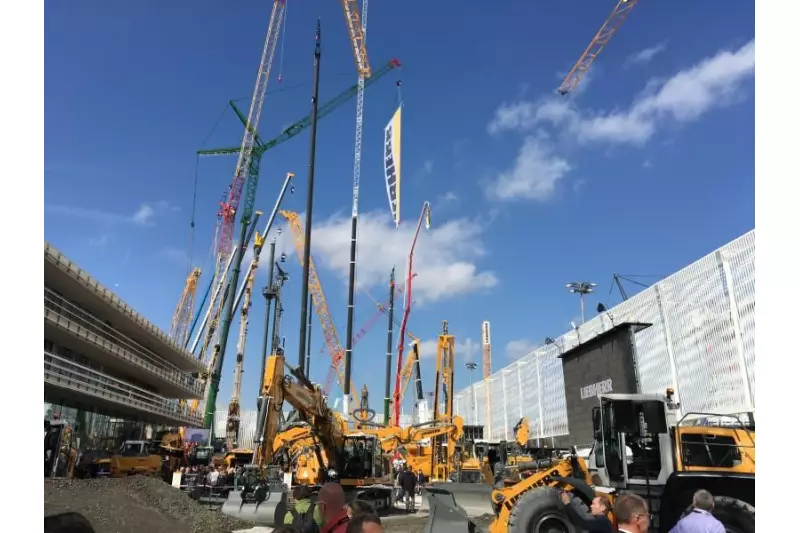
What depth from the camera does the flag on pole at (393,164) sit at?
135ft

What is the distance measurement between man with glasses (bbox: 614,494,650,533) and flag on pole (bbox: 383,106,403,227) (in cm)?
3739

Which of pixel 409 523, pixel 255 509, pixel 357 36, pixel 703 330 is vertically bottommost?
pixel 409 523

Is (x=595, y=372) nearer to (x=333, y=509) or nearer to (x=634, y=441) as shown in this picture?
(x=634, y=441)

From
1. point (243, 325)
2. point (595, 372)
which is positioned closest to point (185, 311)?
point (243, 325)

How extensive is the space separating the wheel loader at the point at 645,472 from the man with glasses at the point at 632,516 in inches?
191

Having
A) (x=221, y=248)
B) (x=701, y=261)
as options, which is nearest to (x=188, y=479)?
(x=701, y=261)

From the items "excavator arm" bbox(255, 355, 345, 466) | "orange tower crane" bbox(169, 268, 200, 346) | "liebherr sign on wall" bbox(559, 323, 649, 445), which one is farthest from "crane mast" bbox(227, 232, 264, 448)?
"liebherr sign on wall" bbox(559, 323, 649, 445)

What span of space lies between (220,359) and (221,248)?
17.0 metres

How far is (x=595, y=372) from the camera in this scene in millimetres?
11758

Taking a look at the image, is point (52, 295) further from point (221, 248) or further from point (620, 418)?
point (221, 248)

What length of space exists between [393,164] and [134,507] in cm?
3189

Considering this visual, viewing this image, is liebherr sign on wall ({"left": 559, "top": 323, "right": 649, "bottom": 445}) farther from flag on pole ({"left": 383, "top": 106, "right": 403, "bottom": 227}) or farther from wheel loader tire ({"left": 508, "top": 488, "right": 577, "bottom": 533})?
flag on pole ({"left": 383, "top": 106, "right": 403, "bottom": 227})

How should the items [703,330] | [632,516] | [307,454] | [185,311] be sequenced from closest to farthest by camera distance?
[632,516], [307,454], [703,330], [185,311]

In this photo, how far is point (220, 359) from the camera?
5709 cm
